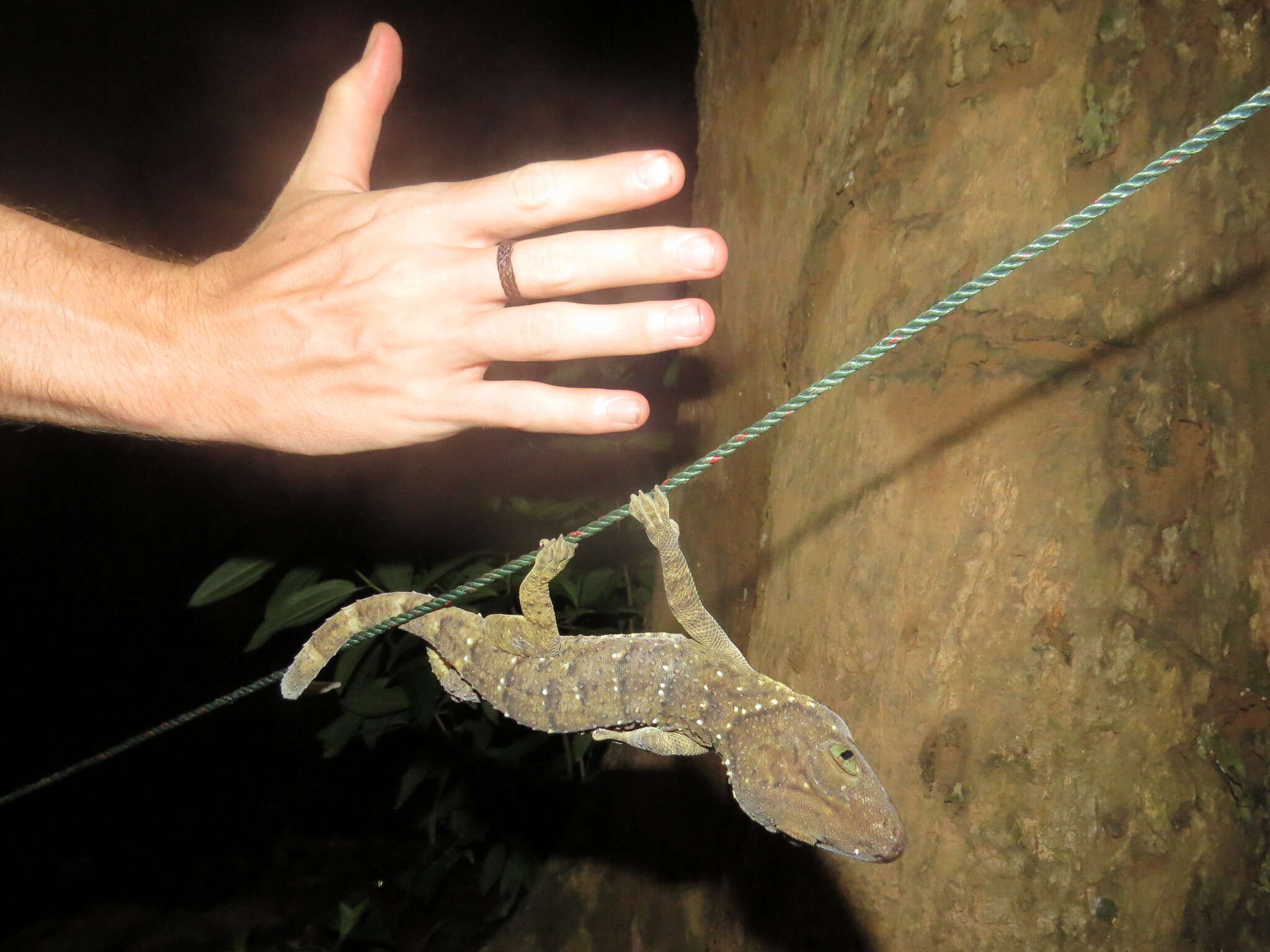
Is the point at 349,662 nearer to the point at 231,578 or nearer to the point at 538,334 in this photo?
the point at 231,578

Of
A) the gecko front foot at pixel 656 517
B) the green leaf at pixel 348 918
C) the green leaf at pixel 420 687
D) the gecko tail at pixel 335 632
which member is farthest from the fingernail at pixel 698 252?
the green leaf at pixel 348 918

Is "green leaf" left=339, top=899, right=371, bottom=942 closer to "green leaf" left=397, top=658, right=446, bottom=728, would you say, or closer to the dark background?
"green leaf" left=397, top=658, right=446, bottom=728

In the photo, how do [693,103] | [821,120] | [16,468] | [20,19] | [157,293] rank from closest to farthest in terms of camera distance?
[157,293]
[821,120]
[20,19]
[16,468]
[693,103]

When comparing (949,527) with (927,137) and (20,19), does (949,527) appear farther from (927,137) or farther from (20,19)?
(20,19)

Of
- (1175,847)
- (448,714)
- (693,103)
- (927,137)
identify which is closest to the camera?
(1175,847)

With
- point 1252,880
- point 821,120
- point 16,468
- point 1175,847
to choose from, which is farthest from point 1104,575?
point 16,468

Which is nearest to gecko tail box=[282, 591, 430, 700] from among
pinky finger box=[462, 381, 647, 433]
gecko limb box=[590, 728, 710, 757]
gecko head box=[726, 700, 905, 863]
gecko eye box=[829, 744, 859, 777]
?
gecko limb box=[590, 728, 710, 757]

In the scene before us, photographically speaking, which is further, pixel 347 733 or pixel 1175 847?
pixel 347 733

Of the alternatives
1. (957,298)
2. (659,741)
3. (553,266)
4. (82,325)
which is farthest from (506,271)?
(659,741)
